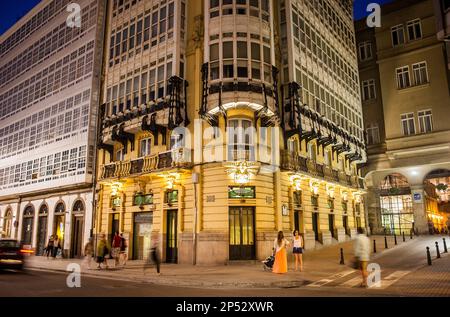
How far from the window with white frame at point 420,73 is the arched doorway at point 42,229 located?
119 ft

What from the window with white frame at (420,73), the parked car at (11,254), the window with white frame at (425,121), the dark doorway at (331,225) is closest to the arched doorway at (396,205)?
the window with white frame at (425,121)

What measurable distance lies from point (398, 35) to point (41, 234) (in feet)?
128

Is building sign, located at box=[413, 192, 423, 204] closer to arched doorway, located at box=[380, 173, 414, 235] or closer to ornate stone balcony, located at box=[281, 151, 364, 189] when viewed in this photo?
arched doorway, located at box=[380, 173, 414, 235]

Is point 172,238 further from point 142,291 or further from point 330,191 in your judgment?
point 330,191

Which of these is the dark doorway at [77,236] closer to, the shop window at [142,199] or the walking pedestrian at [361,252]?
the shop window at [142,199]

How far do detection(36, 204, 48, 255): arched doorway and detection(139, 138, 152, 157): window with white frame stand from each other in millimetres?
13104

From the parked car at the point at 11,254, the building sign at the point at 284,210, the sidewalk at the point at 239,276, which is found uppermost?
the building sign at the point at 284,210

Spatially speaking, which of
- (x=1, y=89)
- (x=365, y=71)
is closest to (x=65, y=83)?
(x=1, y=89)

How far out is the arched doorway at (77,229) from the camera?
→ 28.0 meters

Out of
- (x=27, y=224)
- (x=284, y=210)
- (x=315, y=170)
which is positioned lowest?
(x=27, y=224)

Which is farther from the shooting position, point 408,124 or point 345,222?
point 408,124

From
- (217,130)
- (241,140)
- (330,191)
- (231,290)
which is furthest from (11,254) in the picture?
(330,191)

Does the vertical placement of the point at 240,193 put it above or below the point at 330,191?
below

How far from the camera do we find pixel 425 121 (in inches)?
1310
